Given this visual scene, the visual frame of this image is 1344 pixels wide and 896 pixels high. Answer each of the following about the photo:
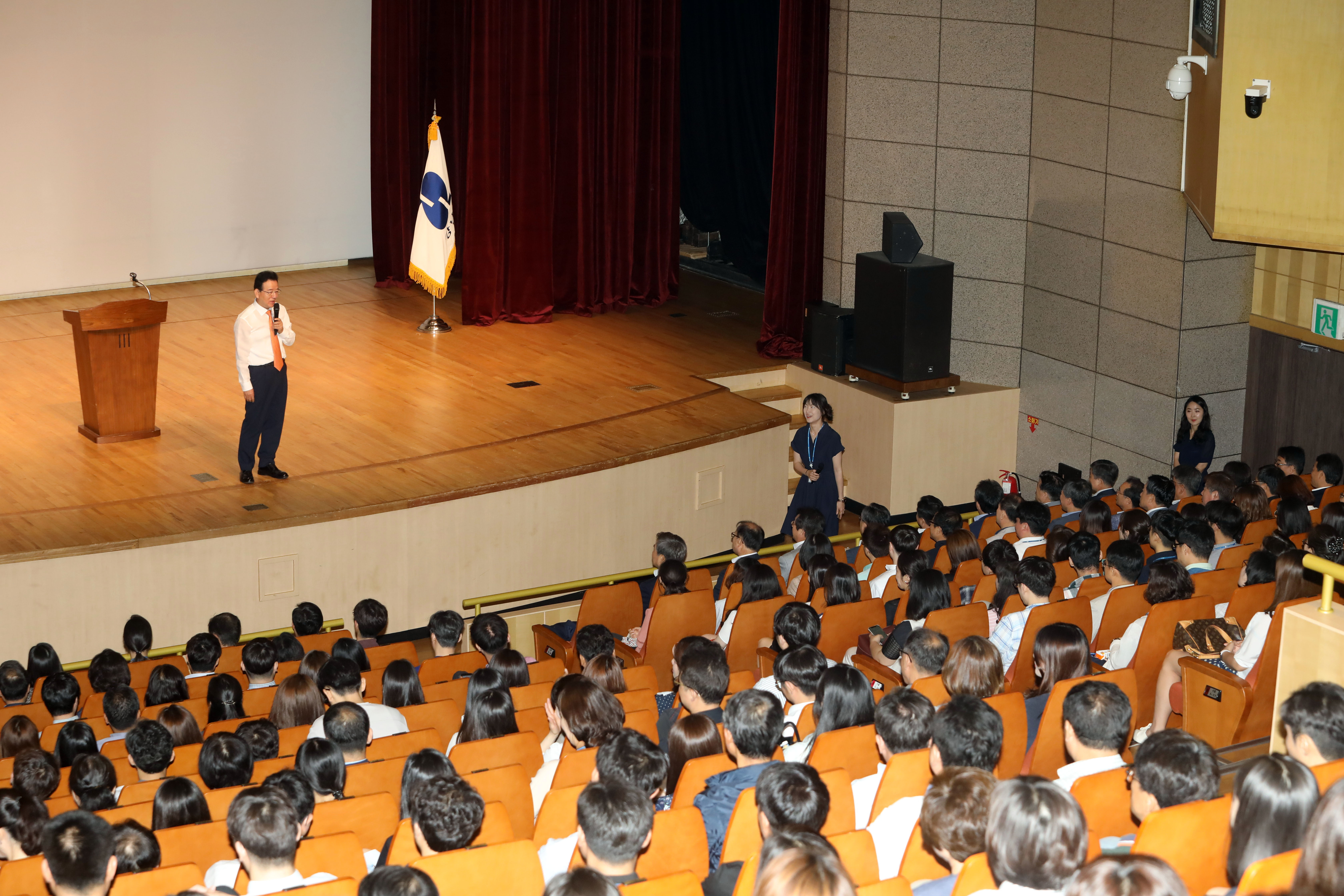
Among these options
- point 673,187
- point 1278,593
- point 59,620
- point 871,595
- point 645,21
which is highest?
point 645,21

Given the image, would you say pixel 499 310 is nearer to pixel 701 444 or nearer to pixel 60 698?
pixel 701 444

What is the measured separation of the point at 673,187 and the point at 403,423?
14.8ft

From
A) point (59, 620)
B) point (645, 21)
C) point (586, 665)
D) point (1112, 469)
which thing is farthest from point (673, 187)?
point (586, 665)

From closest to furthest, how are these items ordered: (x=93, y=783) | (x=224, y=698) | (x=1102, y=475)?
(x=93, y=783)
(x=224, y=698)
(x=1102, y=475)

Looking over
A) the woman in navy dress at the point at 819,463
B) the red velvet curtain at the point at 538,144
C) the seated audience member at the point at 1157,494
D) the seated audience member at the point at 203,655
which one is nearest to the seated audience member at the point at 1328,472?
the seated audience member at the point at 1157,494

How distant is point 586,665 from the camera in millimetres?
4910

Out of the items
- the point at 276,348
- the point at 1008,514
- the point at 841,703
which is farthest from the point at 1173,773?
the point at 276,348

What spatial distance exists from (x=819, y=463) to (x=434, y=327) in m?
4.68

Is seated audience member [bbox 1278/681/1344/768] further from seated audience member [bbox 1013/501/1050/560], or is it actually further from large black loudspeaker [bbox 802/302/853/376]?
large black loudspeaker [bbox 802/302/853/376]

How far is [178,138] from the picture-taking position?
41.5 ft

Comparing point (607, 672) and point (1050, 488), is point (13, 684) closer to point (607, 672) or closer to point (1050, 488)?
point (607, 672)

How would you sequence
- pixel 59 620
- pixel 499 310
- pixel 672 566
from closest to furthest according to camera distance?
pixel 672 566 < pixel 59 620 < pixel 499 310

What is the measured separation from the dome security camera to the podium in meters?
5.78

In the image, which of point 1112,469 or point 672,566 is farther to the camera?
point 1112,469
